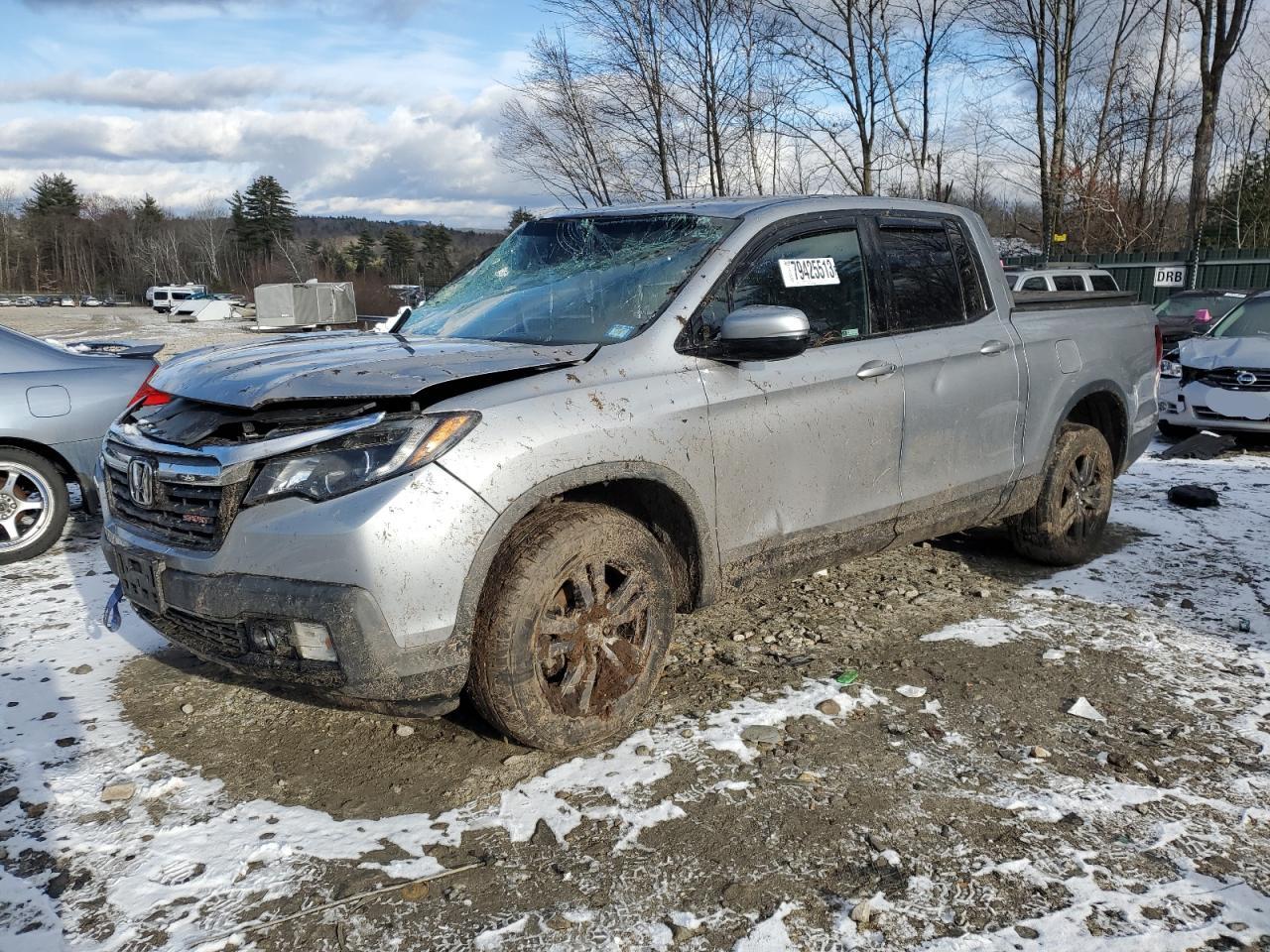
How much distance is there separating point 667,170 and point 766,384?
1382cm

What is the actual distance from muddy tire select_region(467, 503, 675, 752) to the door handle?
120 cm

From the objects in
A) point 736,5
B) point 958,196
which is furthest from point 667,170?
point 958,196

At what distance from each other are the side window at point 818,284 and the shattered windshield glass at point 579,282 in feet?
0.72

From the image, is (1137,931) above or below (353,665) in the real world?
below

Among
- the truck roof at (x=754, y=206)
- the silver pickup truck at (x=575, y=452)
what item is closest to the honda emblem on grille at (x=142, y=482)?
the silver pickup truck at (x=575, y=452)

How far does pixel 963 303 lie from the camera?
453cm

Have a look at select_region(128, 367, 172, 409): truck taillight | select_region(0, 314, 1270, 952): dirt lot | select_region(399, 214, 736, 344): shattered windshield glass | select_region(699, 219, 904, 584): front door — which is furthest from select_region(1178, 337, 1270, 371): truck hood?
select_region(128, 367, 172, 409): truck taillight

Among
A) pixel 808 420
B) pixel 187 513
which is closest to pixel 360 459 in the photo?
pixel 187 513

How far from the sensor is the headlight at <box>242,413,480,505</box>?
8.90 ft

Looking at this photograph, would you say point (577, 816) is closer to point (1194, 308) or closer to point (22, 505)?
point (22, 505)

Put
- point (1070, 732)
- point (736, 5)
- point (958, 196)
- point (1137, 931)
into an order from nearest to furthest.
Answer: point (1137, 931) → point (1070, 732) → point (736, 5) → point (958, 196)

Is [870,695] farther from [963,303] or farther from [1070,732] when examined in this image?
[963,303]

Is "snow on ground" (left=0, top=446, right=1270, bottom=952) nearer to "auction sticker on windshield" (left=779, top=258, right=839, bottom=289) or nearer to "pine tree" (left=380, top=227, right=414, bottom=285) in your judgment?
"auction sticker on windshield" (left=779, top=258, right=839, bottom=289)

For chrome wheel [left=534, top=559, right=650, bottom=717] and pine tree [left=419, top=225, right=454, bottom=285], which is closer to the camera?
chrome wheel [left=534, top=559, right=650, bottom=717]
